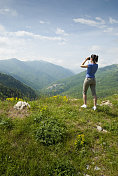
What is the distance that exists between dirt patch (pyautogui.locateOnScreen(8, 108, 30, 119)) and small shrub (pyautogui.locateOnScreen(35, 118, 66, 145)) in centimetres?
187

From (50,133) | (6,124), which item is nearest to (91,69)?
(50,133)

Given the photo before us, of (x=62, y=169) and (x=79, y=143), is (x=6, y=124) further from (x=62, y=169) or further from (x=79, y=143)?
(x=79, y=143)

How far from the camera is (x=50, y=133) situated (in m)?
4.94

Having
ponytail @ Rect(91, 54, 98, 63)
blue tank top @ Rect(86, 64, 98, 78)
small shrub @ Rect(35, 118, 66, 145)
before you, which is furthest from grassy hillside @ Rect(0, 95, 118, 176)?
ponytail @ Rect(91, 54, 98, 63)

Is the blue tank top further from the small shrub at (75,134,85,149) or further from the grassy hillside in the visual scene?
the small shrub at (75,134,85,149)

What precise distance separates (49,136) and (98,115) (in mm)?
3816

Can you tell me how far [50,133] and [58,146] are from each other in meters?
0.65

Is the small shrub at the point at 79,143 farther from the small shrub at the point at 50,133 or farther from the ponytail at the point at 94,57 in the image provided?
the ponytail at the point at 94,57

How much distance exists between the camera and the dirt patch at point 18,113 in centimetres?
679

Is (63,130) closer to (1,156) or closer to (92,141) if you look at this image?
(92,141)

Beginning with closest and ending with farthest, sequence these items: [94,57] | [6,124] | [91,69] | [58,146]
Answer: [58,146]
[6,124]
[94,57]
[91,69]

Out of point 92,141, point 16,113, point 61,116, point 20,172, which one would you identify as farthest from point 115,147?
point 16,113

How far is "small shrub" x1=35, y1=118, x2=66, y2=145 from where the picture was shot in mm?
4730

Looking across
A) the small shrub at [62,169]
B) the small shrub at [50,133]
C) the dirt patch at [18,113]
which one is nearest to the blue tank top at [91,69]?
the small shrub at [50,133]
